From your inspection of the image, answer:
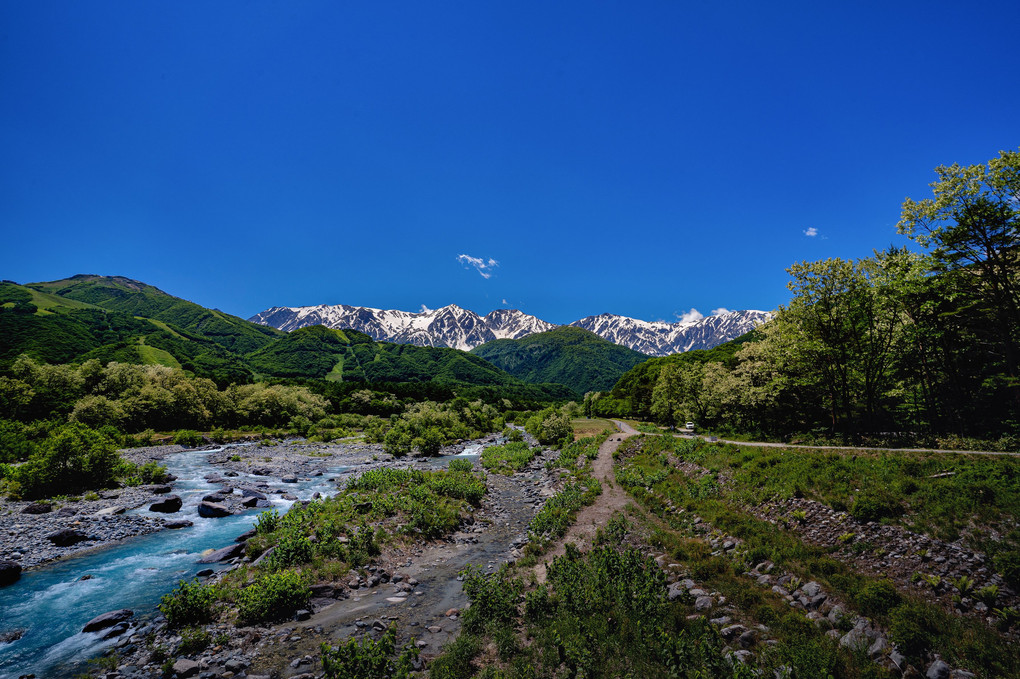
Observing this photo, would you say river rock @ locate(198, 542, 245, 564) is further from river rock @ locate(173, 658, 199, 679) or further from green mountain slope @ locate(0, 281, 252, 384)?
green mountain slope @ locate(0, 281, 252, 384)

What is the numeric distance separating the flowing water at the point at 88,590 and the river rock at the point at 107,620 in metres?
0.25

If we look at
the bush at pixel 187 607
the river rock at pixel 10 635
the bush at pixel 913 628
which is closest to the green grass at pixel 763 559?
the bush at pixel 913 628

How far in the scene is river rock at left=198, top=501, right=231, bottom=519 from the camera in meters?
27.2

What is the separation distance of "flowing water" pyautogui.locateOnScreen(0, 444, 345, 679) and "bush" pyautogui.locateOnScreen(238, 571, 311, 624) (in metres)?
3.94

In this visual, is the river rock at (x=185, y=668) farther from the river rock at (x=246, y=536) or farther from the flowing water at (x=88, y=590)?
the river rock at (x=246, y=536)

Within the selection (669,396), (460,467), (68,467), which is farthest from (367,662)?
(669,396)

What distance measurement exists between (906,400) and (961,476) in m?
29.3

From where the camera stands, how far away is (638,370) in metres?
147

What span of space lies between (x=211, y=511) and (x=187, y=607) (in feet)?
57.5

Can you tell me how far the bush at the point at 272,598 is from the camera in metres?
13.9

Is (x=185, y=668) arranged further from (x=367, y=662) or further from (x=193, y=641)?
(x=367, y=662)

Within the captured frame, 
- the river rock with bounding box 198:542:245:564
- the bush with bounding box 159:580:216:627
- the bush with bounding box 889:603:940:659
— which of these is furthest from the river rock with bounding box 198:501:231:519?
the bush with bounding box 889:603:940:659

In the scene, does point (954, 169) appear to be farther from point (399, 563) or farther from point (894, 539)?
point (399, 563)

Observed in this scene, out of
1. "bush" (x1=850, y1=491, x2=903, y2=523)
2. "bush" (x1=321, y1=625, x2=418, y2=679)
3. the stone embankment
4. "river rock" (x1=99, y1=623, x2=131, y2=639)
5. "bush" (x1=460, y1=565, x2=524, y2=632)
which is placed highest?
"bush" (x1=850, y1=491, x2=903, y2=523)
